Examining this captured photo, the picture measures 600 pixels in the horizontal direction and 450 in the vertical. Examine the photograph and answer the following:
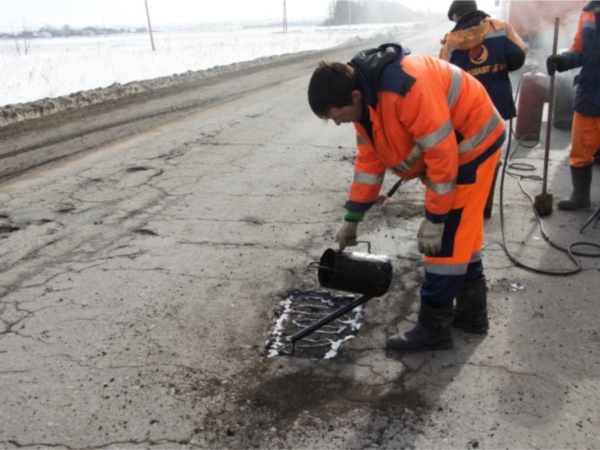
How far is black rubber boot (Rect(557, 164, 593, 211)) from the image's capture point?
4.95 meters

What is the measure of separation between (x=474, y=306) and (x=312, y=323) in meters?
0.92

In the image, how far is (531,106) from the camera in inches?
298

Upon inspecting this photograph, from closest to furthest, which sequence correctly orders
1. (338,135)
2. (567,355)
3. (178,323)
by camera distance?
(567,355)
(178,323)
(338,135)

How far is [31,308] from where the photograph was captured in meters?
3.57

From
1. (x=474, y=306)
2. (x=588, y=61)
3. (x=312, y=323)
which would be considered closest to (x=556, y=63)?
(x=588, y=61)

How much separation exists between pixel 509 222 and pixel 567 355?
2.00 m

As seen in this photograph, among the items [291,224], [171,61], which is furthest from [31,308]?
[171,61]

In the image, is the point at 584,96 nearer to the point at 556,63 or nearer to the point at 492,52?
the point at 556,63

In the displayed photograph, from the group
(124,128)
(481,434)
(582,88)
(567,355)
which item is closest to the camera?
(481,434)

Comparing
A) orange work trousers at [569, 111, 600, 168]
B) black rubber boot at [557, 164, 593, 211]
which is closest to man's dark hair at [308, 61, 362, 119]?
orange work trousers at [569, 111, 600, 168]

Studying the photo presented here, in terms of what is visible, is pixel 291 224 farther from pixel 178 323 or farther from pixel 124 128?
pixel 124 128

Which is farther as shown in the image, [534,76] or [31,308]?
[534,76]

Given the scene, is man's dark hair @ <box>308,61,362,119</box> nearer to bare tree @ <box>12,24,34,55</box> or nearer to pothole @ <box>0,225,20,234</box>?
pothole @ <box>0,225,20,234</box>

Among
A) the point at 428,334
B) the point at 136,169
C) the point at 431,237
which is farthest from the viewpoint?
the point at 136,169
